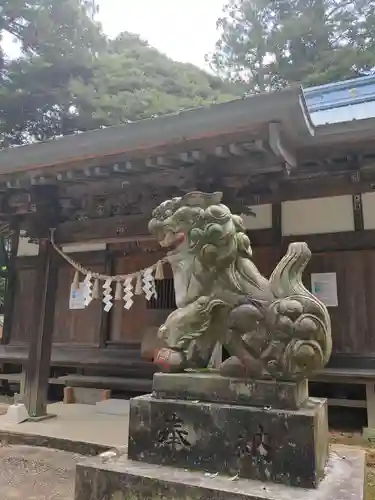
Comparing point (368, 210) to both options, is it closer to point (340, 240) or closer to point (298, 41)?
point (340, 240)

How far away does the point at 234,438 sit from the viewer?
103 inches

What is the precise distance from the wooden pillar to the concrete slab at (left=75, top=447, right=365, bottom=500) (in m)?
3.21

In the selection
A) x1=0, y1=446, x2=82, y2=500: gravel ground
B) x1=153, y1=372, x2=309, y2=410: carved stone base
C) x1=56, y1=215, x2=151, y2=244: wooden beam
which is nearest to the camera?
x1=153, y1=372, x2=309, y2=410: carved stone base

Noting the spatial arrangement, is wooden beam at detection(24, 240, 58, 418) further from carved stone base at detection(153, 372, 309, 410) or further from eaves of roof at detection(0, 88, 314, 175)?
carved stone base at detection(153, 372, 309, 410)

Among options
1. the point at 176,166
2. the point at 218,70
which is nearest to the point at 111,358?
the point at 176,166

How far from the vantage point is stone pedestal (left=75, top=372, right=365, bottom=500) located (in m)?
2.44

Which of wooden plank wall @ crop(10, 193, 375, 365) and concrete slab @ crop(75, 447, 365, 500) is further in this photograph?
wooden plank wall @ crop(10, 193, 375, 365)

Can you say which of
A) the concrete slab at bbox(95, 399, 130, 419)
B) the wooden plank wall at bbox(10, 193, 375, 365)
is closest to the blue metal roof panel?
the wooden plank wall at bbox(10, 193, 375, 365)

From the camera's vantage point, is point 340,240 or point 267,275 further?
point 267,275

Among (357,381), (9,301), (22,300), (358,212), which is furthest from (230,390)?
(9,301)

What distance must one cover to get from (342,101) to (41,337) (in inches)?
294

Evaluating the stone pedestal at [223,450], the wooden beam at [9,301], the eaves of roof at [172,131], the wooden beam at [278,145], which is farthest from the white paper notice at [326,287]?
the wooden beam at [9,301]

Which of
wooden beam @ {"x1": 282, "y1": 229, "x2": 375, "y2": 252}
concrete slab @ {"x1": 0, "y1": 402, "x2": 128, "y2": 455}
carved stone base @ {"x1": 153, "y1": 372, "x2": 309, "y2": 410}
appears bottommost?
concrete slab @ {"x1": 0, "y1": 402, "x2": 128, "y2": 455}

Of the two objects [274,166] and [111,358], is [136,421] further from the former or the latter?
[111,358]
